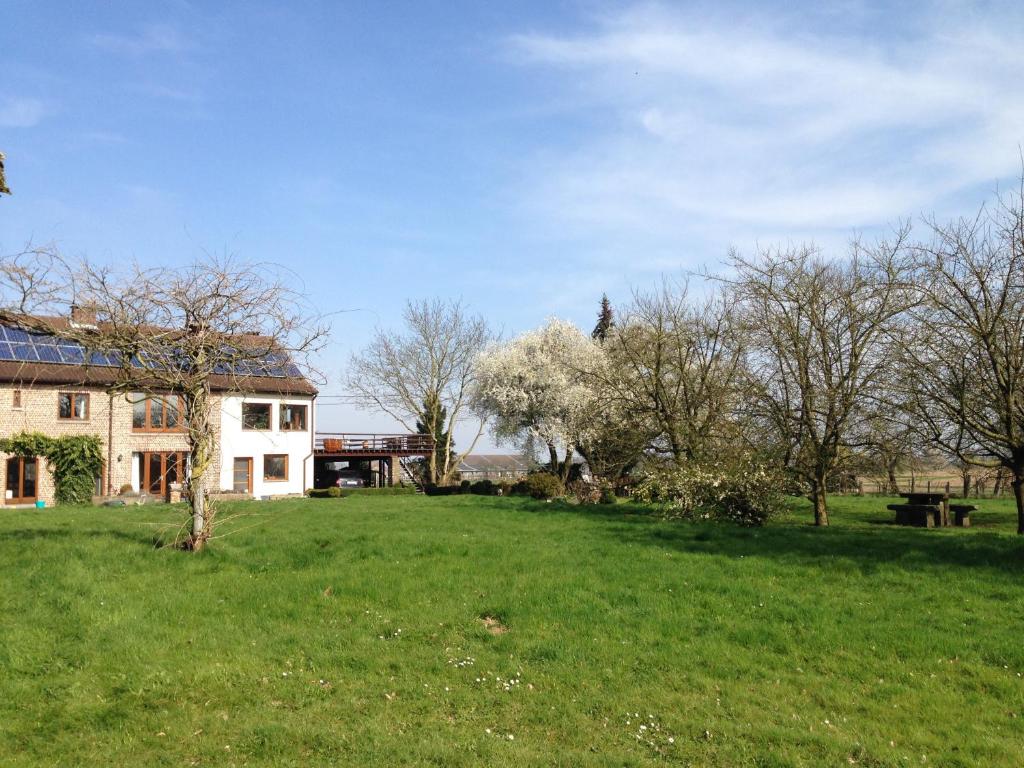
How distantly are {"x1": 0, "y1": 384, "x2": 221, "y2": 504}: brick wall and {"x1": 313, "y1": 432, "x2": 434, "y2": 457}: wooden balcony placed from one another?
954 centimetres

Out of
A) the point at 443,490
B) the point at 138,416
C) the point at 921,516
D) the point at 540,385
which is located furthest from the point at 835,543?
the point at 138,416

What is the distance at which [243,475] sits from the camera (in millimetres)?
38688

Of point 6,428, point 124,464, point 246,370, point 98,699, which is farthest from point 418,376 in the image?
point 98,699

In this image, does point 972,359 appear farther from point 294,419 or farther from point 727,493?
point 294,419

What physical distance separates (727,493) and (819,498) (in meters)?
2.84

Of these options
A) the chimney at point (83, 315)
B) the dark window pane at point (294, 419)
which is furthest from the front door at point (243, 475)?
the chimney at point (83, 315)

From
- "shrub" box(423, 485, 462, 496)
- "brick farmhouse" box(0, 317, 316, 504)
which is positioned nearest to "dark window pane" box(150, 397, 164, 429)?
"brick farmhouse" box(0, 317, 316, 504)

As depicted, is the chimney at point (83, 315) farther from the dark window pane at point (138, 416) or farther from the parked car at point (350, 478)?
the parked car at point (350, 478)

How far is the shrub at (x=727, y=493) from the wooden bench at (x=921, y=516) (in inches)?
176

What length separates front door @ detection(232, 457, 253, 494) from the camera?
1513 inches

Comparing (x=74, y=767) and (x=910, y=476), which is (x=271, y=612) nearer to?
(x=74, y=767)

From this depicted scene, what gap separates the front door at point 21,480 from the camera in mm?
32188

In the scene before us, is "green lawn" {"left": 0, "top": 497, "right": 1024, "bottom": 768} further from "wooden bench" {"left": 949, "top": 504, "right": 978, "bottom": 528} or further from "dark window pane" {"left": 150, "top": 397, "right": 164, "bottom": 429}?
"dark window pane" {"left": 150, "top": 397, "right": 164, "bottom": 429}

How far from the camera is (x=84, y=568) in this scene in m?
10.7
